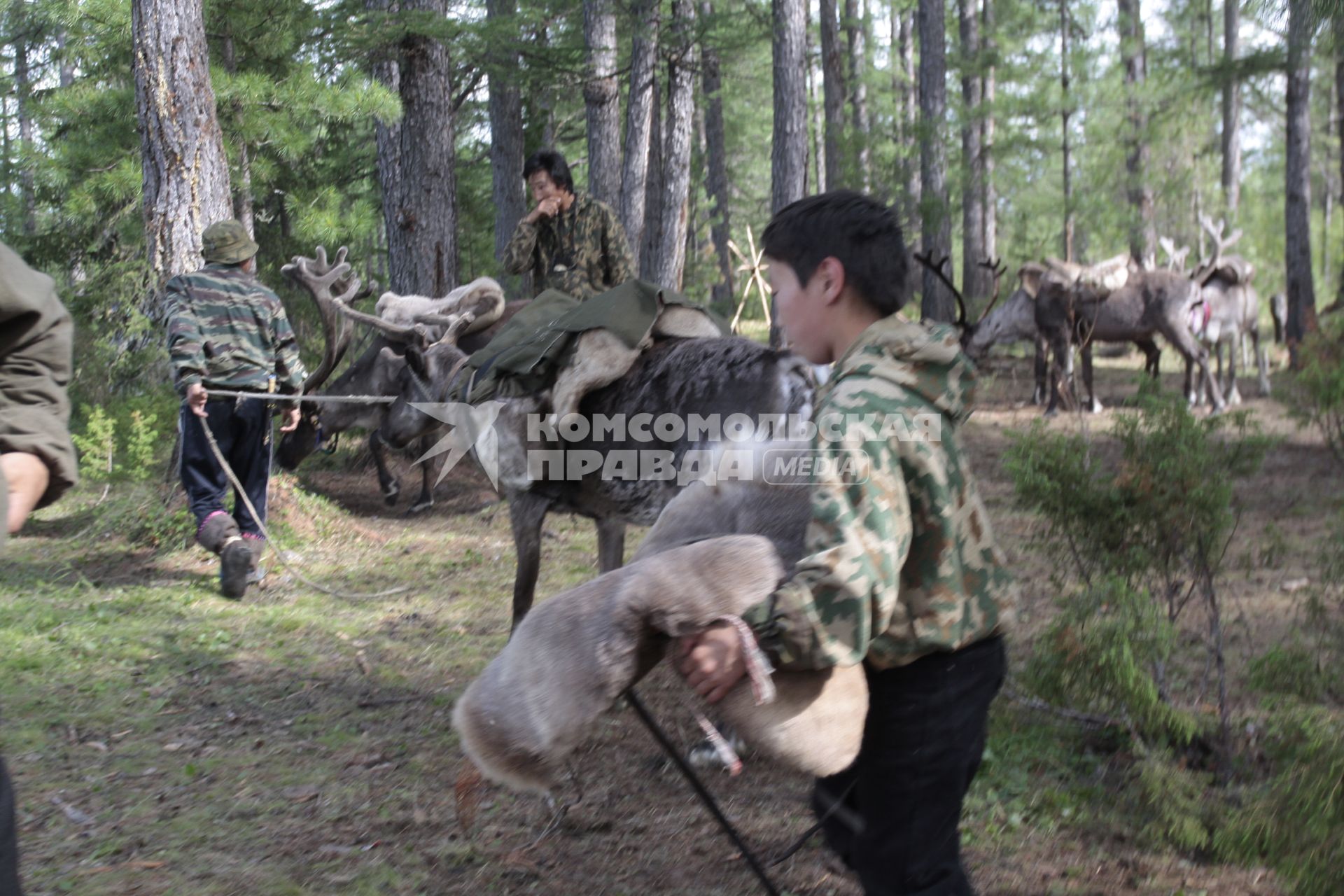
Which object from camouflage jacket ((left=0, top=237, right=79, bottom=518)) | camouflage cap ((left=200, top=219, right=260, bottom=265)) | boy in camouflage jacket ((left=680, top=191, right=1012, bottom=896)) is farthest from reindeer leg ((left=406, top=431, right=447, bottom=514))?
boy in camouflage jacket ((left=680, top=191, right=1012, bottom=896))

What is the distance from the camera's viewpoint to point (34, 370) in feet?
6.97

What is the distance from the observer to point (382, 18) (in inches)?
400

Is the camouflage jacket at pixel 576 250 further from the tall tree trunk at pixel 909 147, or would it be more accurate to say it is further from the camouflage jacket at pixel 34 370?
the tall tree trunk at pixel 909 147

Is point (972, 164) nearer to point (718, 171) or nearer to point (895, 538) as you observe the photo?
point (718, 171)

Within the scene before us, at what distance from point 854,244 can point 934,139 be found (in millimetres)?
17156

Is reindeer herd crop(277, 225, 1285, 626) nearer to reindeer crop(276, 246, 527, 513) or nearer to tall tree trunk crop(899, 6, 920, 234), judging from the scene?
reindeer crop(276, 246, 527, 513)

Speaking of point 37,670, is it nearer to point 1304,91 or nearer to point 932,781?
point 932,781

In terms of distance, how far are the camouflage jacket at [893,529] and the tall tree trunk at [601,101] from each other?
39.1 ft

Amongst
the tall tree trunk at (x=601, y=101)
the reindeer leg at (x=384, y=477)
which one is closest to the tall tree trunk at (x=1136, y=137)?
the tall tree trunk at (x=601, y=101)

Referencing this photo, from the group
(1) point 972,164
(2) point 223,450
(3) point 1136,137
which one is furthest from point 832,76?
(2) point 223,450

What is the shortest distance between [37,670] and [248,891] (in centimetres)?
304

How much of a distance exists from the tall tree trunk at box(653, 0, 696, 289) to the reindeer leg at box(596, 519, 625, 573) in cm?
767

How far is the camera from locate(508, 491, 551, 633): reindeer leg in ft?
18.4

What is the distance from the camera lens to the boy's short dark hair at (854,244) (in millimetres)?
2418
